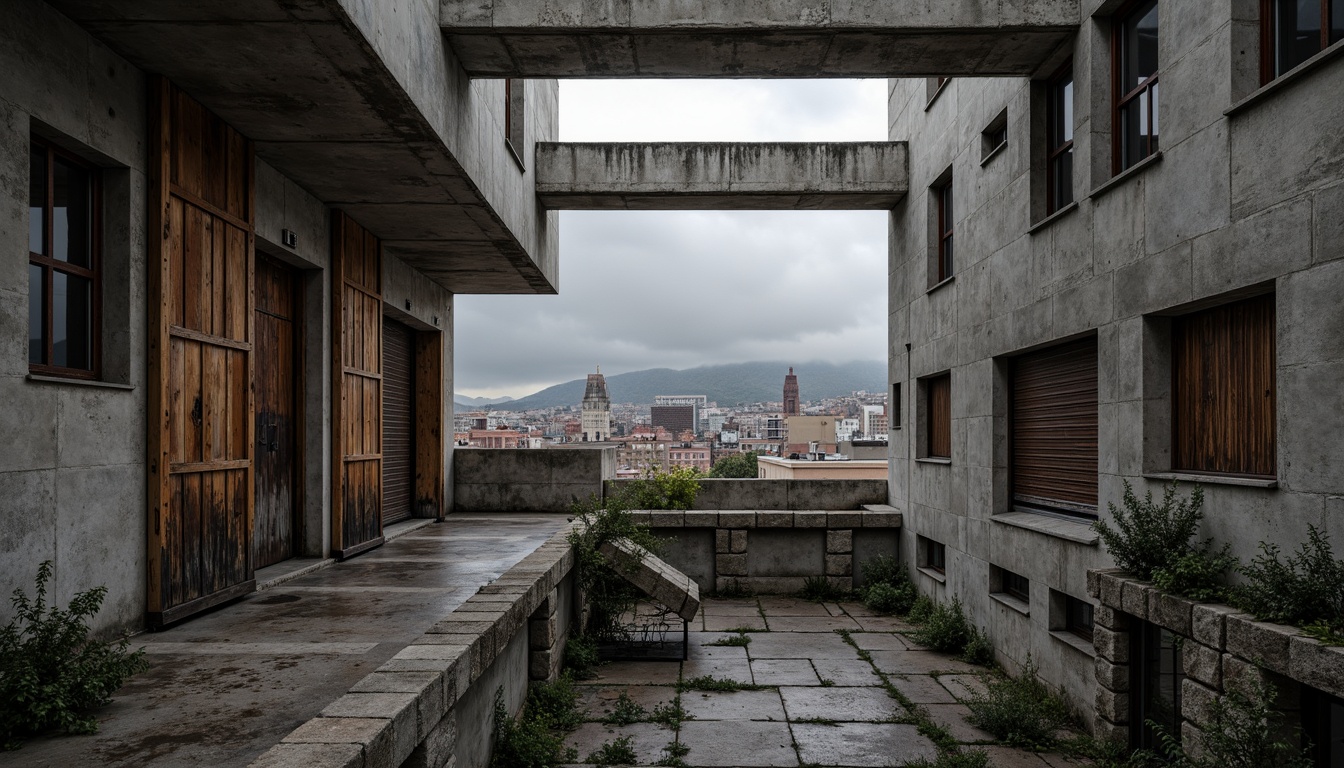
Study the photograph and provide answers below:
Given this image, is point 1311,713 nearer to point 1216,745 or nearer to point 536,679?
point 1216,745

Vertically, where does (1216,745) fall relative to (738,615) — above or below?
above

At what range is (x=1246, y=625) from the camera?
4.96m

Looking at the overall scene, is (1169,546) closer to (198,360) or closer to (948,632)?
(948,632)

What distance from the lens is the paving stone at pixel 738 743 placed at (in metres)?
6.82

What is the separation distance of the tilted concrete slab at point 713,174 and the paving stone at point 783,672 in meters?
6.39

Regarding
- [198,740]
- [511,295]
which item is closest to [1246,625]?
[198,740]

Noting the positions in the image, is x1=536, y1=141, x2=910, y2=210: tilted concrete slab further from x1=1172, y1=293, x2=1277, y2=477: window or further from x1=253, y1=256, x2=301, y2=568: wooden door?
x1=1172, y1=293, x2=1277, y2=477: window

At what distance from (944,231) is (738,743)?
7.72m

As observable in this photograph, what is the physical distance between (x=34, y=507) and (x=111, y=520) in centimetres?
70

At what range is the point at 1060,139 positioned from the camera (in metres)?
8.65

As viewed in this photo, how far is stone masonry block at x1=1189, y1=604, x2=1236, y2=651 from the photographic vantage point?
17.1 feet

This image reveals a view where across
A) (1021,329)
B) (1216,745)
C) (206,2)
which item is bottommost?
(1216,745)

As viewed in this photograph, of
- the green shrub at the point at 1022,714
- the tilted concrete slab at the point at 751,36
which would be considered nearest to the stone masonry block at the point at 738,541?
the green shrub at the point at 1022,714

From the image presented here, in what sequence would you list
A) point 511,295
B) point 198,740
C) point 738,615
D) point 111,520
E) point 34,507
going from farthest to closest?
1. point 511,295
2. point 738,615
3. point 111,520
4. point 34,507
5. point 198,740
